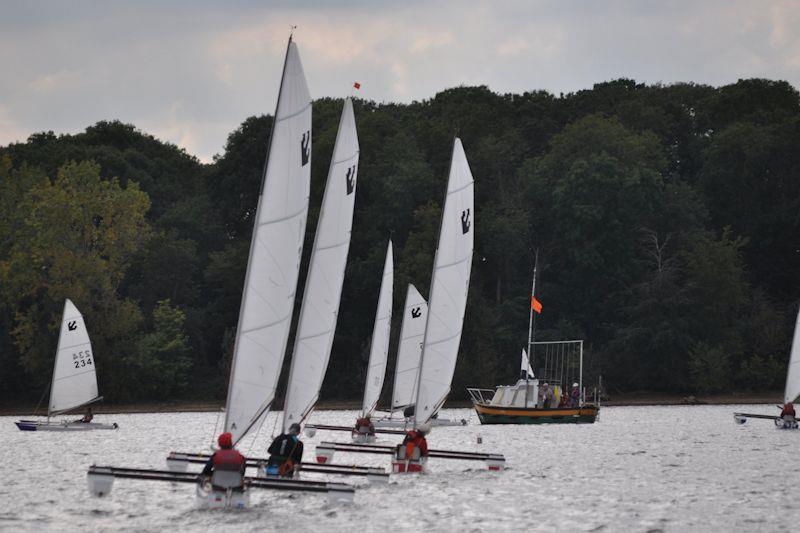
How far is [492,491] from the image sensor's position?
35281mm

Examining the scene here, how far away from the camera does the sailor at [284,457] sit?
100 feet

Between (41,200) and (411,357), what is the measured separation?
133 ft

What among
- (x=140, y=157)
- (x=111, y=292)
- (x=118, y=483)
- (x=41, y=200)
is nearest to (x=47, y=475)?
(x=118, y=483)

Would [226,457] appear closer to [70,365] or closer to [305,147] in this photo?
[305,147]

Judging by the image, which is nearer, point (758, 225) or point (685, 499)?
point (685, 499)

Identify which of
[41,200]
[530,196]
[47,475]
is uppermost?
[530,196]

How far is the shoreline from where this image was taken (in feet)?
289

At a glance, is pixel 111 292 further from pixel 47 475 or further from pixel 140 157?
pixel 47 475

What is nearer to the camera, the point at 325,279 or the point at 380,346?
the point at 325,279

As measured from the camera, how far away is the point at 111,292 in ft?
288

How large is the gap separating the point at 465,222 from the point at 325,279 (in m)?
10.2

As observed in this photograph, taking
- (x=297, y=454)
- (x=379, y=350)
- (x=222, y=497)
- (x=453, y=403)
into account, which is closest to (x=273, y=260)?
(x=297, y=454)

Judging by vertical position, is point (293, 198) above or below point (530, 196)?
below

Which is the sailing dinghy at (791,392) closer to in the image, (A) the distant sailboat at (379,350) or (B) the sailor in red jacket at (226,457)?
(A) the distant sailboat at (379,350)
